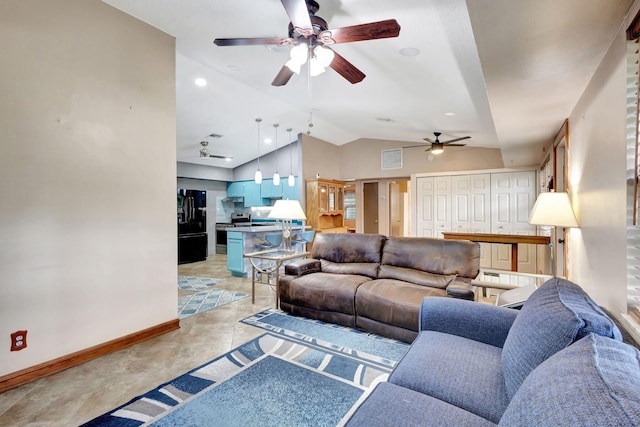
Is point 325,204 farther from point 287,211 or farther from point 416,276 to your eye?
point 416,276

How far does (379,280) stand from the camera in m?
3.16

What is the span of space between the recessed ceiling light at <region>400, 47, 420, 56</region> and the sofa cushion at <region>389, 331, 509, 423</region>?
2281mm

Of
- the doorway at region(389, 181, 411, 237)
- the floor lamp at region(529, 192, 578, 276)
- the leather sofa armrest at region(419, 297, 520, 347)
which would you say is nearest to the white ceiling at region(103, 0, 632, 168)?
the floor lamp at region(529, 192, 578, 276)

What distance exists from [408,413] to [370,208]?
6.81 metres

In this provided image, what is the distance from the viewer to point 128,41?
2760 millimetres

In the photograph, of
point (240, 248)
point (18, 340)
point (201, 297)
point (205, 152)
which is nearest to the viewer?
point (18, 340)

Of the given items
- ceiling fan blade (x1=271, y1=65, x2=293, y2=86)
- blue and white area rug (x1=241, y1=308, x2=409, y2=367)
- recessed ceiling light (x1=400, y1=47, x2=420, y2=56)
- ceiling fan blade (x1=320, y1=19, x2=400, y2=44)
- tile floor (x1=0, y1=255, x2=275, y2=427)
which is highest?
recessed ceiling light (x1=400, y1=47, x2=420, y2=56)

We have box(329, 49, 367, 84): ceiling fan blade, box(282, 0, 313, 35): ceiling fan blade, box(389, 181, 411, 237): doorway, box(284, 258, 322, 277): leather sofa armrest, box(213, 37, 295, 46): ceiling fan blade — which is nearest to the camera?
box(282, 0, 313, 35): ceiling fan blade

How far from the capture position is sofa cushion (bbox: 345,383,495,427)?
1024 mm

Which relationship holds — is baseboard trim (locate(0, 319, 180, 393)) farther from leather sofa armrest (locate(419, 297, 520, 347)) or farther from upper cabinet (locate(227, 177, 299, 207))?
upper cabinet (locate(227, 177, 299, 207))

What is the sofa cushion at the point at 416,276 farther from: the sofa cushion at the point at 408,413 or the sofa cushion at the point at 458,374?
the sofa cushion at the point at 408,413

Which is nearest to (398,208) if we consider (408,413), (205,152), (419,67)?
(205,152)

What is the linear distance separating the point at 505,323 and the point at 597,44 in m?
1.58

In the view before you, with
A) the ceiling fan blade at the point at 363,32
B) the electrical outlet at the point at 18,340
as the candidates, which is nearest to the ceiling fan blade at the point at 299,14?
the ceiling fan blade at the point at 363,32
